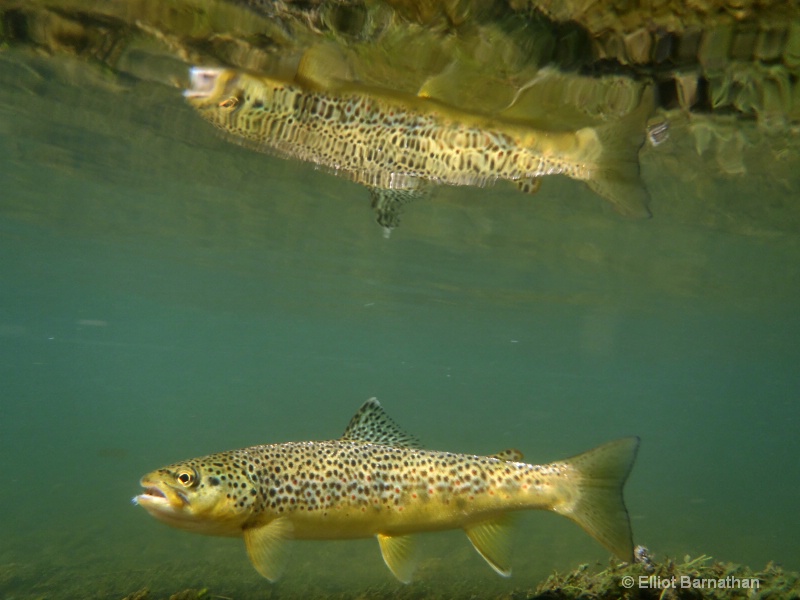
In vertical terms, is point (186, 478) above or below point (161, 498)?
above

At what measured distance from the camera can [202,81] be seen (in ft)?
29.2

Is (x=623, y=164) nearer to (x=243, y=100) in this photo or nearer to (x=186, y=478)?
(x=243, y=100)

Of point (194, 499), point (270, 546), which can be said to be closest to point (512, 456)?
point (270, 546)

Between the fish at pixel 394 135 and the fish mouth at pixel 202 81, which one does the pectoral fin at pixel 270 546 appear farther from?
the fish mouth at pixel 202 81

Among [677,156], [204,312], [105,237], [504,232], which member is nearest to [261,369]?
[204,312]

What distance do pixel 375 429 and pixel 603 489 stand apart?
2317 millimetres

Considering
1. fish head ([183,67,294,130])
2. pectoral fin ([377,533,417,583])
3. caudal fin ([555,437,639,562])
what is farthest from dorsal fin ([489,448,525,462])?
fish head ([183,67,294,130])

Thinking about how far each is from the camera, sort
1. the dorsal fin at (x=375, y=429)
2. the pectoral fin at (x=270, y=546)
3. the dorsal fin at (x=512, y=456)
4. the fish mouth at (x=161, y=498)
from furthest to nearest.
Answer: the dorsal fin at (x=375, y=429) → the dorsal fin at (x=512, y=456) → the pectoral fin at (x=270, y=546) → the fish mouth at (x=161, y=498)

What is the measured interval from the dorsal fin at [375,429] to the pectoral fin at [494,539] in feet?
3.46

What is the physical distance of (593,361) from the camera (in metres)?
61.7

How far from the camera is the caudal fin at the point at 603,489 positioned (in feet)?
15.4

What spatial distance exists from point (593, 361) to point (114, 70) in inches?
2306

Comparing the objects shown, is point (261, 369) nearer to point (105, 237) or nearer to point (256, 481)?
point (105, 237)

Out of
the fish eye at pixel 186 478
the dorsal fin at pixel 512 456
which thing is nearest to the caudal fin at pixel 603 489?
the dorsal fin at pixel 512 456
